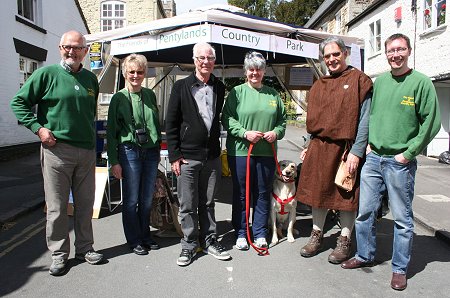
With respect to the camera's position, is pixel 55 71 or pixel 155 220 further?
pixel 155 220

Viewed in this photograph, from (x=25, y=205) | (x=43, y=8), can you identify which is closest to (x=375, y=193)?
(x=25, y=205)

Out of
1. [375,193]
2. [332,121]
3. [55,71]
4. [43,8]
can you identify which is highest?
[43,8]

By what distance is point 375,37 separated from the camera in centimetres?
1742

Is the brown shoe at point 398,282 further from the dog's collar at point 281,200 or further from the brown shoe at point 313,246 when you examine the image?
the dog's collar at point 281,200

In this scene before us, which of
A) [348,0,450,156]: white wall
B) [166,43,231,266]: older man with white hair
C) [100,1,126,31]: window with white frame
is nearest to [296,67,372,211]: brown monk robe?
[166,43,231,266]: older man with white hair

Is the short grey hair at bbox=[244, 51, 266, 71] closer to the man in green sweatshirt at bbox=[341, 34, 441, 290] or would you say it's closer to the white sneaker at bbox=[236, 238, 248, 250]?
the man in green sweatshirt at bbox=[341, 34, 441, 290]

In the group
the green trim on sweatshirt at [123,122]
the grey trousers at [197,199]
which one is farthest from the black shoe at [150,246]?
Answer: the green trim on sweatshirt at [123,122]

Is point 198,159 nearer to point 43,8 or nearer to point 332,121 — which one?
point 332,121

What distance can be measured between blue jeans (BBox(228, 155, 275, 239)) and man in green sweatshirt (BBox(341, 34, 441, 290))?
3.50 ft

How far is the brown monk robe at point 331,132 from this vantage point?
381cm

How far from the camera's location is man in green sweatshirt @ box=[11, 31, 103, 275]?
3588mm

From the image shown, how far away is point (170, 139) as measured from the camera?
3988mm

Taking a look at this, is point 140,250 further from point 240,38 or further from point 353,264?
point 240,38

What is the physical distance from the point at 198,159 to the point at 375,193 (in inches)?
67.7
